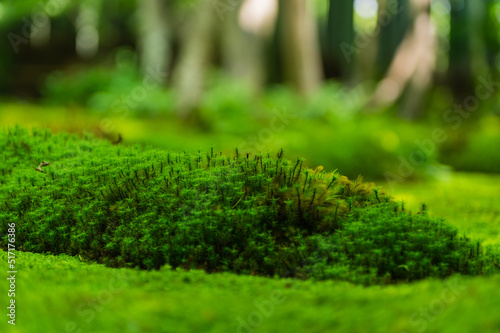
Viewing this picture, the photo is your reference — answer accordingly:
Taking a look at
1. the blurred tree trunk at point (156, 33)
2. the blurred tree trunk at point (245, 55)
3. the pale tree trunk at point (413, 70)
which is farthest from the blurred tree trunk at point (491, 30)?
the blurred tree trunk at point (156, 33)

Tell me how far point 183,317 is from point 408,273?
122cm

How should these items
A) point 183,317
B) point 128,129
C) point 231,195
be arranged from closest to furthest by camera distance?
point 183,317 < point 231,195 < point 128,129

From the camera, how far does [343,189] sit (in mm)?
3342

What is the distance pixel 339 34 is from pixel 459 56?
219 inches

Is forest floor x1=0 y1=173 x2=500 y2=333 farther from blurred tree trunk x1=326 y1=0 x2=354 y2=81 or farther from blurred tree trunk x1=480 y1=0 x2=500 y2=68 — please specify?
blurred tree trunk x1=326 y1=0 x2=354 y2=81

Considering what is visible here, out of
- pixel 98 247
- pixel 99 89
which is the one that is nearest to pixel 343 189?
pixel 98 247

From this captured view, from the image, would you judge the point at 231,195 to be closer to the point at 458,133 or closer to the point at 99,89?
the point at 458,133

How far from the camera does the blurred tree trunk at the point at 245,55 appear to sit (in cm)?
1552

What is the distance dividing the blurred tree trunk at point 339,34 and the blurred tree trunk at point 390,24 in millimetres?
1407

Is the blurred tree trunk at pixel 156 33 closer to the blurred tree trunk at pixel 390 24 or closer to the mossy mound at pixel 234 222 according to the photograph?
the blurred tree trunk at pixel 390 24

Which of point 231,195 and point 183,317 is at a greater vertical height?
point 231,195

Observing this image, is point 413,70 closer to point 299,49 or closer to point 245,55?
point 299,49

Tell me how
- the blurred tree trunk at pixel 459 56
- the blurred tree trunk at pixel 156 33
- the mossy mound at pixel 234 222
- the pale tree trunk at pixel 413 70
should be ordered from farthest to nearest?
the blurred tree trunk at pixel 459 56, the blurred tree trunk at pixel 156 33, the pale tree trunk at pixel 413 70, the mossy mound at pixel 234 222

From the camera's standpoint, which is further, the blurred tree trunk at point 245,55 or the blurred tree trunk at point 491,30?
the blurred tree trunk at point 245,55
